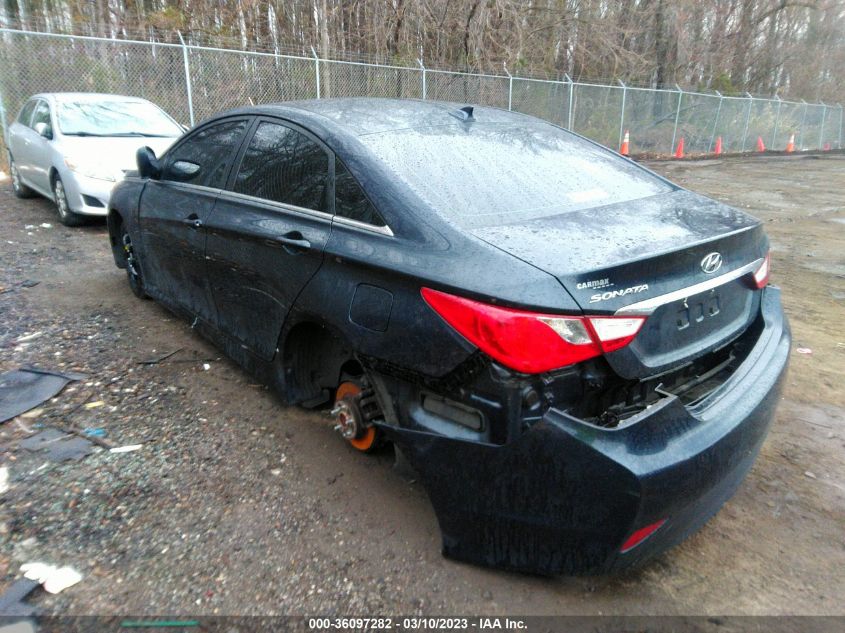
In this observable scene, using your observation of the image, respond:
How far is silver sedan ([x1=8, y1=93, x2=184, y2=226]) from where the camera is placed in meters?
7.44

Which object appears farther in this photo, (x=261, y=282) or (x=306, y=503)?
(x=261, y=282)

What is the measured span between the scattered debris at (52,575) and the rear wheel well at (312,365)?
1206 mm

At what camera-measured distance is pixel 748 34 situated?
3083 cm

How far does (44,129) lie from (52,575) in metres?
7.56

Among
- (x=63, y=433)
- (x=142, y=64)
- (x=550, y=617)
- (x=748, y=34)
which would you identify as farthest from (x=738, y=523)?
(x=748, y=34)

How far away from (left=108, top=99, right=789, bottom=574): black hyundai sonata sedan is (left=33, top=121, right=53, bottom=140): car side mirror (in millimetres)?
6034

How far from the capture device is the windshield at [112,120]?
8.07 meters

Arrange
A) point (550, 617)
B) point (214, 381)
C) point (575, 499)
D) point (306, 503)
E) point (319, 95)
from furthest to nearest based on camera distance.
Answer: point (319, 95), point (214, 381), point (306, 503), point (550, 617), point (575, 499)

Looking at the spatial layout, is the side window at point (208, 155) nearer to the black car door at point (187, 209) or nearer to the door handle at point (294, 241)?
the black car door at point (187, 209)

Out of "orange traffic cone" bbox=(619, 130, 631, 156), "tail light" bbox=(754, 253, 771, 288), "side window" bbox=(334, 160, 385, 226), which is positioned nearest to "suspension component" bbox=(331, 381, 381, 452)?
"side window" bbox=(334, 160, 385, 226)

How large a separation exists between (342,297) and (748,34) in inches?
1388

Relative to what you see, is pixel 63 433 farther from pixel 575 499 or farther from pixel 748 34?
Answer: pixel 748 34

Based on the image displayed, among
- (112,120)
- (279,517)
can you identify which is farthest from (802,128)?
(279,517)

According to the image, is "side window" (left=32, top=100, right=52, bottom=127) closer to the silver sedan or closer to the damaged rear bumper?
the silver sedan
